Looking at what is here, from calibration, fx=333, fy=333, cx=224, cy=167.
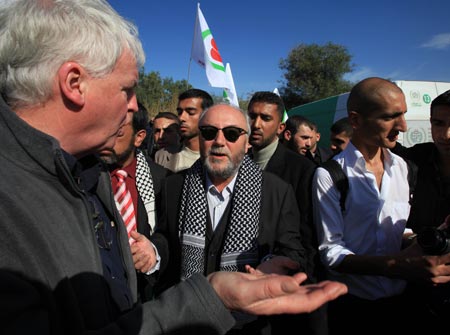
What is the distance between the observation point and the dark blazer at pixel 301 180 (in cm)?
246

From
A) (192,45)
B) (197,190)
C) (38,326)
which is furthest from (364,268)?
(192,45)

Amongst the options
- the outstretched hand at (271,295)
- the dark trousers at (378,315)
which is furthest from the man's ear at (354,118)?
the outstretched hand at (271,295)

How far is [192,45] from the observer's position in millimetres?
7309

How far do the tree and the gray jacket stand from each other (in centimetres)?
3042

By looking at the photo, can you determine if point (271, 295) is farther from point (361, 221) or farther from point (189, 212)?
point (189, 212)

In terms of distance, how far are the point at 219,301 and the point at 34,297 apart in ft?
1.52

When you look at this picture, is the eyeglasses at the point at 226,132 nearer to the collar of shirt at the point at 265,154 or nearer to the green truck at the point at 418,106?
the collar of shirt at the point at 265,154

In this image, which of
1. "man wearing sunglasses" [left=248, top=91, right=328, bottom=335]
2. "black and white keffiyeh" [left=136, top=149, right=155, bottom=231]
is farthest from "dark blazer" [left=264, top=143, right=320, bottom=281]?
"black and white keffiyeh" [left=136, top=149, right=155, bottom=231]

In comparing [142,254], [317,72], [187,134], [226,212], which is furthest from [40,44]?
[317,72]

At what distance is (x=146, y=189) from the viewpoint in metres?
2.68

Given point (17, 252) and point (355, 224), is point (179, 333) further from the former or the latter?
point (355, 224)

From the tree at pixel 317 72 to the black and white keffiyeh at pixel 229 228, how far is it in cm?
2905

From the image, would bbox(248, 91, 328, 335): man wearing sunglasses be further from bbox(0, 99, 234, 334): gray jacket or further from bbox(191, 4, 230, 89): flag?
bbox(191, 4, 230, 89): flag

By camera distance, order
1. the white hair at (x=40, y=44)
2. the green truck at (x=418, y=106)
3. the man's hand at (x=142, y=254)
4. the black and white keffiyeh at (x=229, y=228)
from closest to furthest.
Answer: the white hair at (x=40, y=44), the man's hand at (x=142, y=254), the black and white keffiyeh at (x=229, y=228), the green truck at (x=418, y=106)
